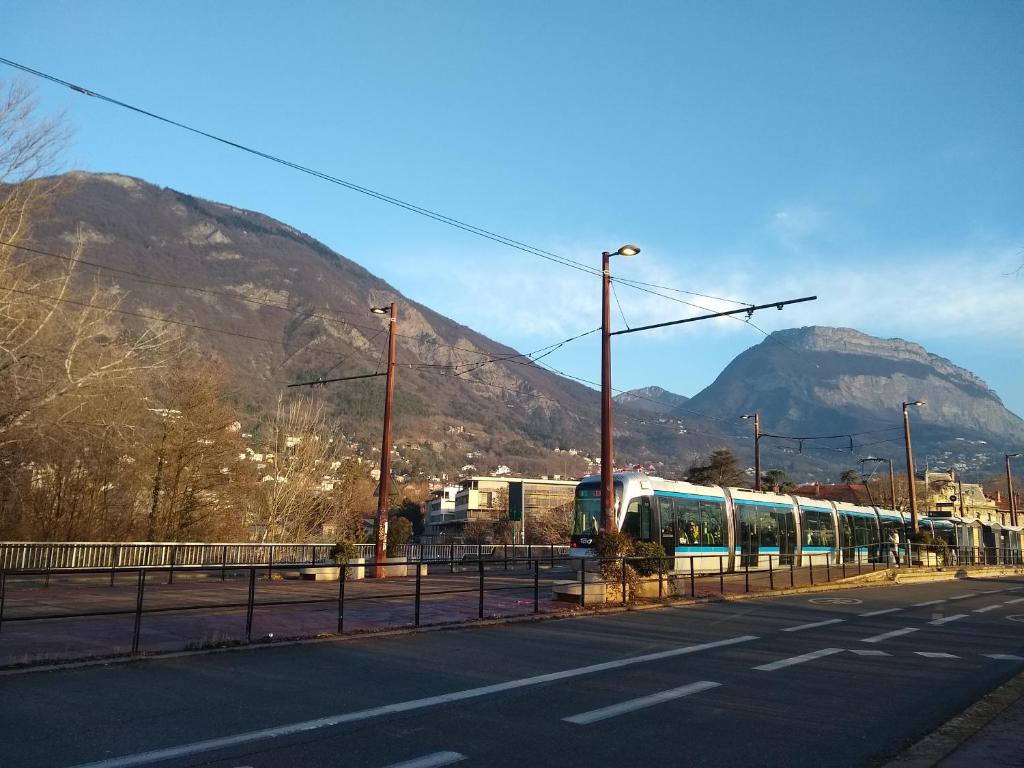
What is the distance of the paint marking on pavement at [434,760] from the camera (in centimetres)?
572

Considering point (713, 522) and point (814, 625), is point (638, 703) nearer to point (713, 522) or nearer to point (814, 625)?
point (814, 625)

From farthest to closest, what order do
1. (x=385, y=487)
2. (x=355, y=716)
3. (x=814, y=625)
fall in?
(x=385, y=487) → (x=814, y=625) → (x=355, y=716)

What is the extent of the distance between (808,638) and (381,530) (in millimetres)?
15342

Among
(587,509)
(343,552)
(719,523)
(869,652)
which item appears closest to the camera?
(869,652)

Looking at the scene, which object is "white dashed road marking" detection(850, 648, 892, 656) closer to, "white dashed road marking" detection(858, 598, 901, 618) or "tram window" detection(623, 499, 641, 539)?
"white dashed road marking" detection(858, 598, 901, 618)

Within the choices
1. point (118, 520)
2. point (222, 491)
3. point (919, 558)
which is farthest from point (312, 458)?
point (919, 558)

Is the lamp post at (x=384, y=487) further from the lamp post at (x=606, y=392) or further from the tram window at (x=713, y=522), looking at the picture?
the tram window at (x=713, y=522)

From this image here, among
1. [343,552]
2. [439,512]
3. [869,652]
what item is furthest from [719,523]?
[439,512]

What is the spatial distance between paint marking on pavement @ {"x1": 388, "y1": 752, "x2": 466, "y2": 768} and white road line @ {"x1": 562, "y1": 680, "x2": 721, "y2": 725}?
1511 millimetres

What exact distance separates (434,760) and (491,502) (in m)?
106

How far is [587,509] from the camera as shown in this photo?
96.0 feet

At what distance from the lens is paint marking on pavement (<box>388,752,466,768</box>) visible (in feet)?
18.8

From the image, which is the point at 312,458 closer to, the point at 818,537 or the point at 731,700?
the point at 818,537

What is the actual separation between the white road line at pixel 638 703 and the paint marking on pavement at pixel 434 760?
151 cm
